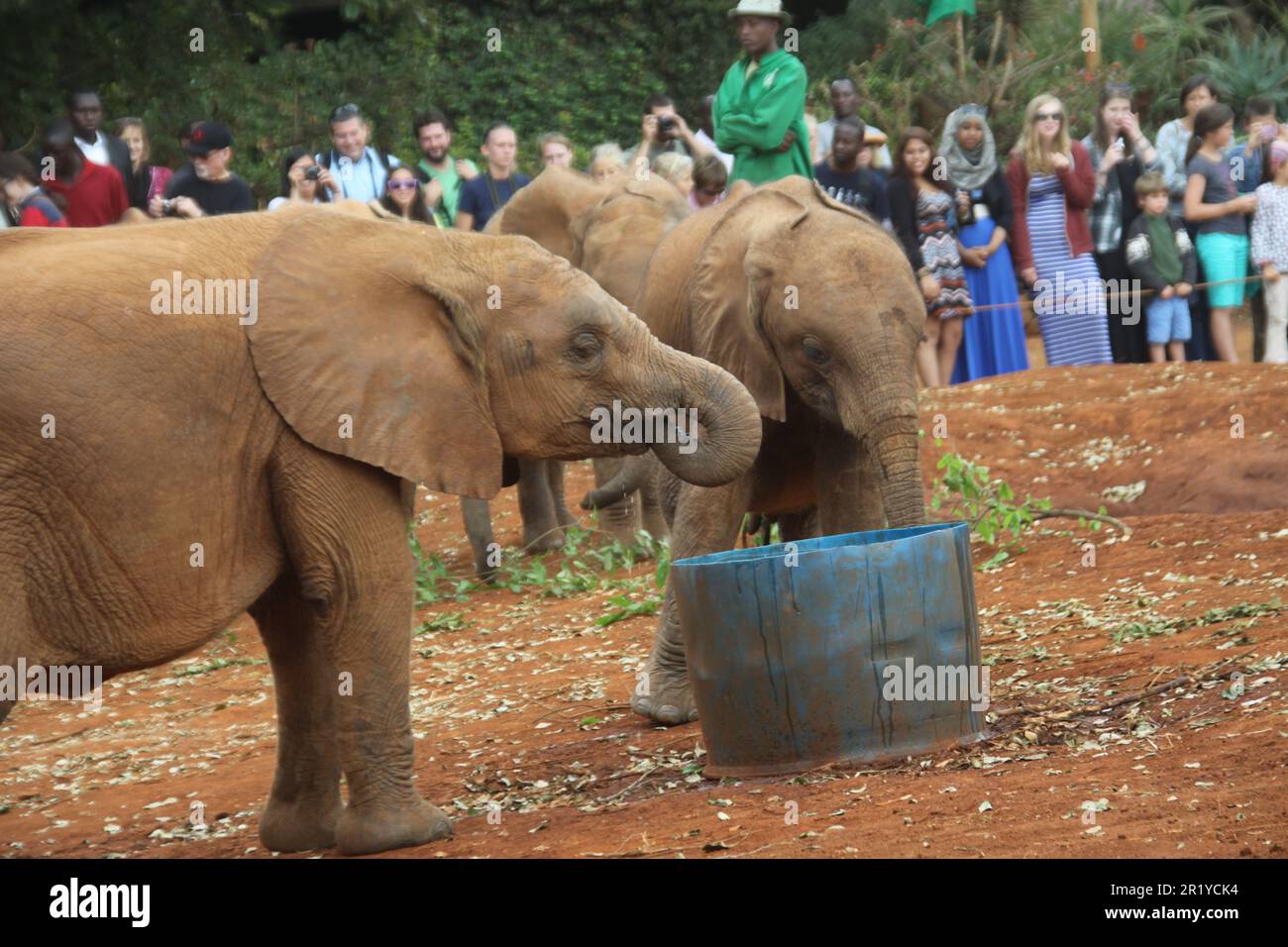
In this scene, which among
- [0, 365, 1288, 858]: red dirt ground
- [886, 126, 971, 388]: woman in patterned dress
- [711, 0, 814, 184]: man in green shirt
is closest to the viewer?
[0, 365, 1288, 858]: red dirt ground

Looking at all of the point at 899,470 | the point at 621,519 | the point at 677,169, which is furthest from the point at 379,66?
the point at 899,470

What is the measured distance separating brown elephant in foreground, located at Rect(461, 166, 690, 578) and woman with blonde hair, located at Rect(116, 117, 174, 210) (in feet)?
8.96

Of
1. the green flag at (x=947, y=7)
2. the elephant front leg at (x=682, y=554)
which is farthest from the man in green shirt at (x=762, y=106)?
the green flag at (x=947, y=7)

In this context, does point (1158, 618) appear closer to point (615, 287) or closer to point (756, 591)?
point (756, 591)

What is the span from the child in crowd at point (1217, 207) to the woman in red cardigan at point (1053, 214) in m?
0.87

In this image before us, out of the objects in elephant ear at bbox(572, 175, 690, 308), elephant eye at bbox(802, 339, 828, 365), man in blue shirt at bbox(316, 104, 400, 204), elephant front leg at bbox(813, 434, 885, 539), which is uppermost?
man in blue shirt at bbox(316, 104, 400, 204)

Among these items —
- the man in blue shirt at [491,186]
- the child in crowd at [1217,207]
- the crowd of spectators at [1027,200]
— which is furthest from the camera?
the child in crowd at [1217,207]

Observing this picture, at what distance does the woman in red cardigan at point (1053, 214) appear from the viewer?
15820 millimetres

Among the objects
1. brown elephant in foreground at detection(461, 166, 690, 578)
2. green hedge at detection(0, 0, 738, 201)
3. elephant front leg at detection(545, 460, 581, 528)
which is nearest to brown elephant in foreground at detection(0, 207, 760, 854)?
brown elephant in foreground at detection(461, 166, 690, 578)

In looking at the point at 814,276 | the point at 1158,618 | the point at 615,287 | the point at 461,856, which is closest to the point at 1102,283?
the point at 615,287

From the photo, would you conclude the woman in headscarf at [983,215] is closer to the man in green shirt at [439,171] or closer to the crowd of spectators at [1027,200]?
the crowd of spectators at [1027,200]

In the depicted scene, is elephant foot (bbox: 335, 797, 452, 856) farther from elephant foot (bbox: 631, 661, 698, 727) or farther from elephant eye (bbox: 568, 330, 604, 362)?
elephant foot (bbox: 631, 661, 698, 727)

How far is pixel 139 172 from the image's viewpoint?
14.8m

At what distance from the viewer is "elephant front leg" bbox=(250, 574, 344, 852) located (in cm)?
685
